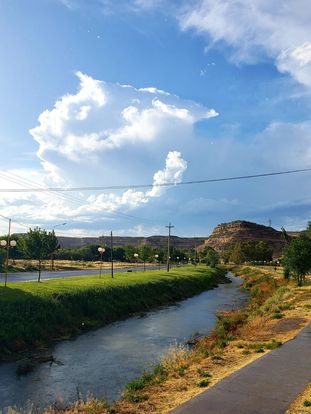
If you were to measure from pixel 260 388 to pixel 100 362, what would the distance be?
11.0m

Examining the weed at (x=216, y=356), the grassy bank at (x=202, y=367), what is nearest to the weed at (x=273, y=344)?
the grassy bank at (x=202, y=367)

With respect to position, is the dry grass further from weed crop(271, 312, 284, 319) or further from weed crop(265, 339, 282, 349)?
weed crop(271, 312, 284, 319)

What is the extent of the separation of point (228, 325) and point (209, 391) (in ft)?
54.8

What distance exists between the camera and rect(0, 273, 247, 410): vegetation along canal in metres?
16.1

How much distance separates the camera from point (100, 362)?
2078 cm

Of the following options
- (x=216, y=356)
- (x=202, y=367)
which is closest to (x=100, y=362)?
(x=216, y=356)

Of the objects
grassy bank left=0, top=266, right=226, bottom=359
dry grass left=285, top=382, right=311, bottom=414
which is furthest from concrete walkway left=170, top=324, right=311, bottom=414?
grassy bank left=0, top=266, right=226, bottom=359

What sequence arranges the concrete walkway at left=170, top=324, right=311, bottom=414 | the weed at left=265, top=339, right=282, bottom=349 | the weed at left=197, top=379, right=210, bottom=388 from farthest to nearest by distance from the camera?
the weed at left=265, top=339, right=282, bottom=349 < the weed at left=197, top=379, right=210, bottom=388 < the concrete walkway at left=170, top=324, right=311, bottom=414

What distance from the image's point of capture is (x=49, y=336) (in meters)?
26.4

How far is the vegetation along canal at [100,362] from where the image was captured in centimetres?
1609

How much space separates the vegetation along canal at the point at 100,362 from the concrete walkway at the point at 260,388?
4995 millimetres

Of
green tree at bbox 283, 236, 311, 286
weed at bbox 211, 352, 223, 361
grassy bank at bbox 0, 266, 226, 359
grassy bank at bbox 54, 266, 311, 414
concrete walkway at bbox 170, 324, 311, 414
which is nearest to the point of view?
concrete walkway at bbox 170, 324, 311, 414

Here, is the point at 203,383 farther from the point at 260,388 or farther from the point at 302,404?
the point at 302,404

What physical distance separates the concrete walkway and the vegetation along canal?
500 cm
